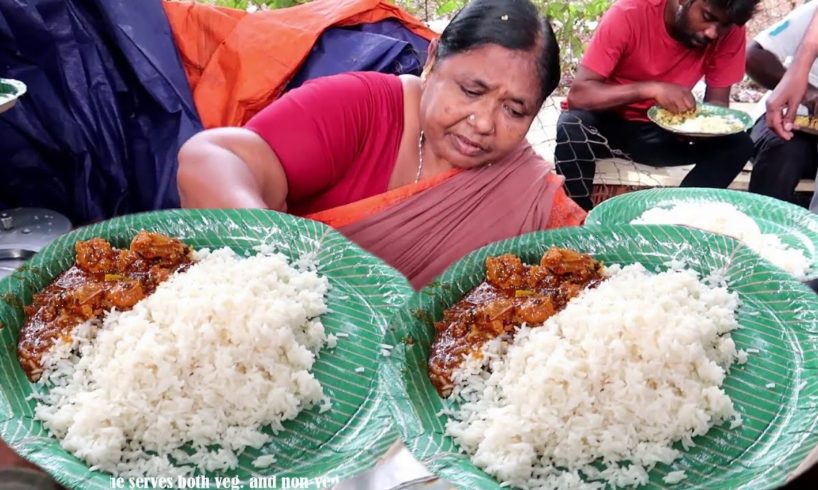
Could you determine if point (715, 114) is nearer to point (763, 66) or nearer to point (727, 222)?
point (763, 66)

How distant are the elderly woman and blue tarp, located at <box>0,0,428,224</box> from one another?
112 cm

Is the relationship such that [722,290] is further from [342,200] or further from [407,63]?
[407,63]

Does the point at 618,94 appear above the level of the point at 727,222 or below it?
below

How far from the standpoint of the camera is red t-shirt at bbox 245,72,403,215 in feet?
5.62

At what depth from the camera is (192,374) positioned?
43.4 inches

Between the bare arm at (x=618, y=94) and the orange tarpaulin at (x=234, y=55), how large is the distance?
1626mm

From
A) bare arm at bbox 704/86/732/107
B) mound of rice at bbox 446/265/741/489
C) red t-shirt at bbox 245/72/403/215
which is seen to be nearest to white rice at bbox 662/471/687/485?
mound of rice at bbox 446/265/741/489

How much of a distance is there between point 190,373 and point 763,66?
4.40 meters

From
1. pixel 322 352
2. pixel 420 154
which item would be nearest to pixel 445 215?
pixel 420 154

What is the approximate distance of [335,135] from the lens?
1.76m

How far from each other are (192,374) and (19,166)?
6.47ft

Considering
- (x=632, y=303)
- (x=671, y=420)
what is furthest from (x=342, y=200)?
(x=671, y=420)

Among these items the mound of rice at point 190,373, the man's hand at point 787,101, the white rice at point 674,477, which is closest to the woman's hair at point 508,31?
the mound of rice at point 190,373

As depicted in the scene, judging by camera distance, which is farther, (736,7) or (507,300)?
(736,7)
